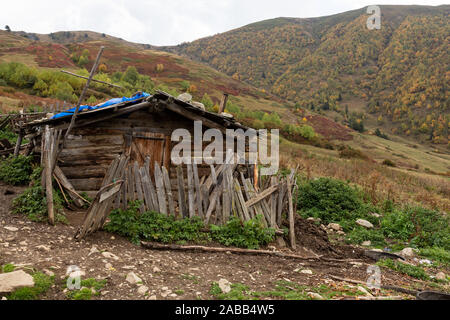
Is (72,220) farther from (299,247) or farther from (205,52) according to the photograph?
(205,52)

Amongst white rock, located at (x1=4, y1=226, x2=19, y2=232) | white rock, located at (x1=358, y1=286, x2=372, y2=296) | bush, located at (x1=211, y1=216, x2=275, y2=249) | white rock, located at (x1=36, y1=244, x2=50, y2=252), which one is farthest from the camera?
bush, located at (x1=211, y1=216, x2=275, y2=249)

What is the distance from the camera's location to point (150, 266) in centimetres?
436

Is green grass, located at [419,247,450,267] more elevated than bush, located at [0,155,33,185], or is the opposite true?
bush, located at [0,155,33,185]

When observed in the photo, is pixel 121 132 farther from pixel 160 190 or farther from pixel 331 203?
pixel 331 203

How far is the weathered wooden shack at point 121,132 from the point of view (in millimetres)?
7891

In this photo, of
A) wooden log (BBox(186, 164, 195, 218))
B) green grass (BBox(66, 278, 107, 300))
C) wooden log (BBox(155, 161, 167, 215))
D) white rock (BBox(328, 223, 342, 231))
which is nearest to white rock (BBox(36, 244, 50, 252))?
green grass (BBox(66, 278, 107, 300))

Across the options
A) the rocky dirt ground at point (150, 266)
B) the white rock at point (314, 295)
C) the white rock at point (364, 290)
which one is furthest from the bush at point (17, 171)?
the white rock at point (364, 290)

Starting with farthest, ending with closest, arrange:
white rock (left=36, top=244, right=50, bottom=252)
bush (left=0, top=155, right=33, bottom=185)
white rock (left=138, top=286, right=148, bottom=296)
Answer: bush (left=0, top=155, right=33, bottom=185)
white rock (left=36, top=244, right=50, bottom=252)
white rock (left=138, top=286, right=148, bottom=296)

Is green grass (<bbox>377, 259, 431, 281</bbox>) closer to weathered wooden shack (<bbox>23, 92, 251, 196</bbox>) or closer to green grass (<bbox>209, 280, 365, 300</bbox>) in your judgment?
green grass (<bbox>209, 280, 365, 300</bbox>)

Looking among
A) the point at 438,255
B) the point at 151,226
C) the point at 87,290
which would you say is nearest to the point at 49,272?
the point at 87,290

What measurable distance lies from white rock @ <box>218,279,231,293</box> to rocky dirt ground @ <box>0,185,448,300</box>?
33mm

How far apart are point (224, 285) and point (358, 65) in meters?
132

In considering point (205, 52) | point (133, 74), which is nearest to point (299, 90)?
point (205, 52)

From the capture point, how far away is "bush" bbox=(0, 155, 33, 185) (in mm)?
8781
